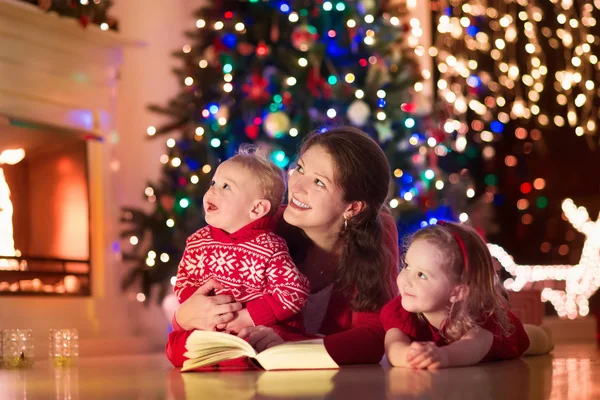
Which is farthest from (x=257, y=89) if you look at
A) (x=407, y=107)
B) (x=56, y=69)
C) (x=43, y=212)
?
(x=43, y=212)

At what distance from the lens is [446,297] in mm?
2066

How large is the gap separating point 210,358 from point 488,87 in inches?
177

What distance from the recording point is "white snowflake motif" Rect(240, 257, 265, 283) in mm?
2057

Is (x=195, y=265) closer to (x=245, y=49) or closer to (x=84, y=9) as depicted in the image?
(x=245, y=49)

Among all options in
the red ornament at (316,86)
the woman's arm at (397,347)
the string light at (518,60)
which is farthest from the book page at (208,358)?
the string light at (518,60)

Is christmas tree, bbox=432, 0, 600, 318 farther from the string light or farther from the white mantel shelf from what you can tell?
the white mantel shelf

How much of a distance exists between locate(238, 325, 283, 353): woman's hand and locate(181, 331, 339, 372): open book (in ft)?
0.11

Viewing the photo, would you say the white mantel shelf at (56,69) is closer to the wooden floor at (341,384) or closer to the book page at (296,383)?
the wooden floor at (341,384)

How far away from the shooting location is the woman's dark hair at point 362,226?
217 cm

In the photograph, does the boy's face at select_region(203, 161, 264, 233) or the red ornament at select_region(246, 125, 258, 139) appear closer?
the boy's face at select_region(203, 161, 264, 233)

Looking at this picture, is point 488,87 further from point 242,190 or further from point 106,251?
point 242,190

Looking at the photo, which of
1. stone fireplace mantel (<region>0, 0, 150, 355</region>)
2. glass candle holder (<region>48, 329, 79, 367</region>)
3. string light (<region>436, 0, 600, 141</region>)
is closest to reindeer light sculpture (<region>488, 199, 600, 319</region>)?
string light (<region>436, 0, 600, 141</region>)

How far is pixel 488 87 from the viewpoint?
611cm

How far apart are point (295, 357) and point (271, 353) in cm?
5
